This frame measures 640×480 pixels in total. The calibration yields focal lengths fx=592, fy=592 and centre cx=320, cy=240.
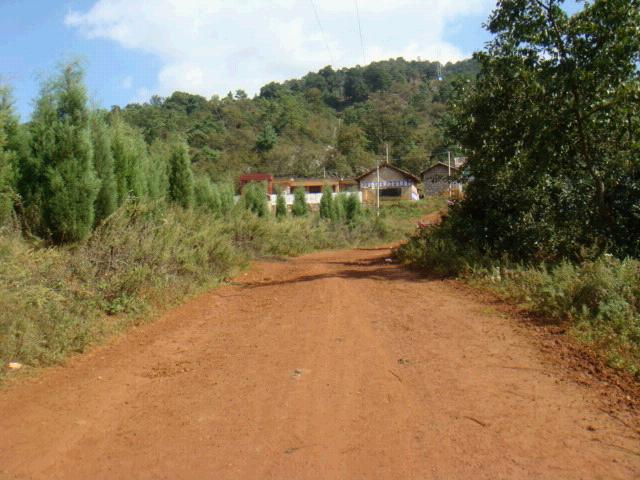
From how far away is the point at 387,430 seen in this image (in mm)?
4660

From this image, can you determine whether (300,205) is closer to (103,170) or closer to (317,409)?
(103,170)

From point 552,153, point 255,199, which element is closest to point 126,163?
point 552,153

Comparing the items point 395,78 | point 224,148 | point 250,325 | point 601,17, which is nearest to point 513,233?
point 601,17

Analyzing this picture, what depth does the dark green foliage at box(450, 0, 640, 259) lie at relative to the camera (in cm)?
1117

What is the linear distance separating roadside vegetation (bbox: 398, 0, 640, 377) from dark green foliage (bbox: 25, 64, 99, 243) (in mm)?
7431

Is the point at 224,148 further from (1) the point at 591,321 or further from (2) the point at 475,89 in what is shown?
(1) the point at 591,321

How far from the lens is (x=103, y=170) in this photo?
37.3ft

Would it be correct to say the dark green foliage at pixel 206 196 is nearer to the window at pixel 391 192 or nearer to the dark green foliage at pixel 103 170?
the dark green foliage at pixel 103 170

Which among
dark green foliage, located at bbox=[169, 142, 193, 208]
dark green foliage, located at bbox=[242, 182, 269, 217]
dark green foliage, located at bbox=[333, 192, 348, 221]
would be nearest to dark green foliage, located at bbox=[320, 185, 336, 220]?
dark green foliage, located at bbox=[333, 192, 348, 221]

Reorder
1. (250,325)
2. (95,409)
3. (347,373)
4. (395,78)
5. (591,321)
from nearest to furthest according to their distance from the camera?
(95,409) → (347,373) → (591,321) → (250,325) → (395,78)

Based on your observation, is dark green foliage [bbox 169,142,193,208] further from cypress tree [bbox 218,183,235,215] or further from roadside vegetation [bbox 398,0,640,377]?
roadside vegetation [bbox 398,0,640,377]

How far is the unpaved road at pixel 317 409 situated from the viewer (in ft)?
13.6

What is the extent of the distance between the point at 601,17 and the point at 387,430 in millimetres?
9869

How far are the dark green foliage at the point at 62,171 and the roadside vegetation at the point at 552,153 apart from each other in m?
7.43
